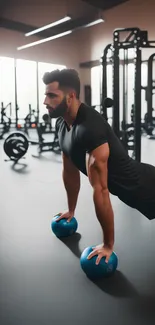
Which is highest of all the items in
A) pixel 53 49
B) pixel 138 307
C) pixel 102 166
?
pixel 53 49

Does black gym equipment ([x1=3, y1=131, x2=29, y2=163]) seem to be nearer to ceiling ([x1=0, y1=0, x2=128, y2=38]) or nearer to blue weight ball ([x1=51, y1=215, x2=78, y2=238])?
blue weight ball ([x1=51, y1=215, x2=78, y2=238])

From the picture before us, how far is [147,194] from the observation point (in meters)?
1.33

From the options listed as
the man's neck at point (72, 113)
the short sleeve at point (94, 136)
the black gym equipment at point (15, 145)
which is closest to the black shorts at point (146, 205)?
the short sleeve at point (94, 136)

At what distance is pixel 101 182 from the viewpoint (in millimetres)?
1197

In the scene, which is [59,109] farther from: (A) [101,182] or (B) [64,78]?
(A) [101,182]

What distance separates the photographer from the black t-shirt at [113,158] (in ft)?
3.98

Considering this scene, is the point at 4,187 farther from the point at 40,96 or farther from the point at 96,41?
the point at 96,41

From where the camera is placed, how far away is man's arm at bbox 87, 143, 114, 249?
1.17 metres

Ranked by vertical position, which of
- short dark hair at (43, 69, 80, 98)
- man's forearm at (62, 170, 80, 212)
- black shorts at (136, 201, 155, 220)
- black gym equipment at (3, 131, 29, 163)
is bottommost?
black shorts at (136, 201, 155, 220)

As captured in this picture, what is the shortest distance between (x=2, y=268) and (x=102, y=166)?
656mm

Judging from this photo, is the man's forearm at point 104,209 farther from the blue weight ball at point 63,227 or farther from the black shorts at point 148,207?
the blue weight ball at point 63,227

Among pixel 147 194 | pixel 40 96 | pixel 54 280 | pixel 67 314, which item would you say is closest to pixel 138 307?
pixel 67 314

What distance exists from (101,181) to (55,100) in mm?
391

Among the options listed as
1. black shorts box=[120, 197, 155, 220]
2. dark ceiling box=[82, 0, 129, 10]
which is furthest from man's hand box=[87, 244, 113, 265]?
dark ceiling box=[82, 0, 129, 10]
